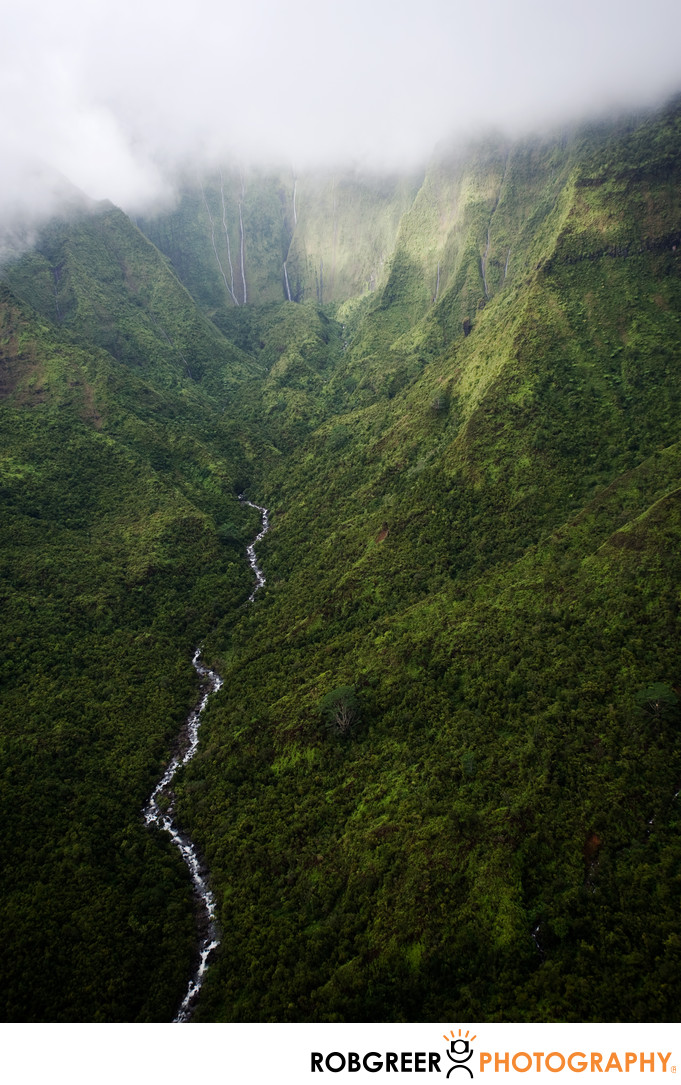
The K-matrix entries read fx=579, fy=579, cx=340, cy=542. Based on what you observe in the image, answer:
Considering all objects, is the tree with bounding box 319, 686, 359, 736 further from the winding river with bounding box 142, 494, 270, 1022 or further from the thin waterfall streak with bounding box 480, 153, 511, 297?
the thin waterfall streak with bounding box 480, 153, 511, 297

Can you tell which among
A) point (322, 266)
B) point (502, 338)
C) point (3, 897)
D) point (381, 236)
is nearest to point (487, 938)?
point (3, 897)

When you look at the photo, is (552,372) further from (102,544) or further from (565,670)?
(102,544)

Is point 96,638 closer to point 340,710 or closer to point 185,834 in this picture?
point 185,834

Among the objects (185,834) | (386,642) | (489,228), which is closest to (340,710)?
(386,642)

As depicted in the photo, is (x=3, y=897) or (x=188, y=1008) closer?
(x=188, y=1008)

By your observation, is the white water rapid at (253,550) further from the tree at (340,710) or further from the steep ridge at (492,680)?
the tree at (340,710)

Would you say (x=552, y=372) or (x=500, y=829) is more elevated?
(x=552, y=372)

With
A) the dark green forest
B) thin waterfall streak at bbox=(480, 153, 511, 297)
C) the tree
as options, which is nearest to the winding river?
the dark green forest
